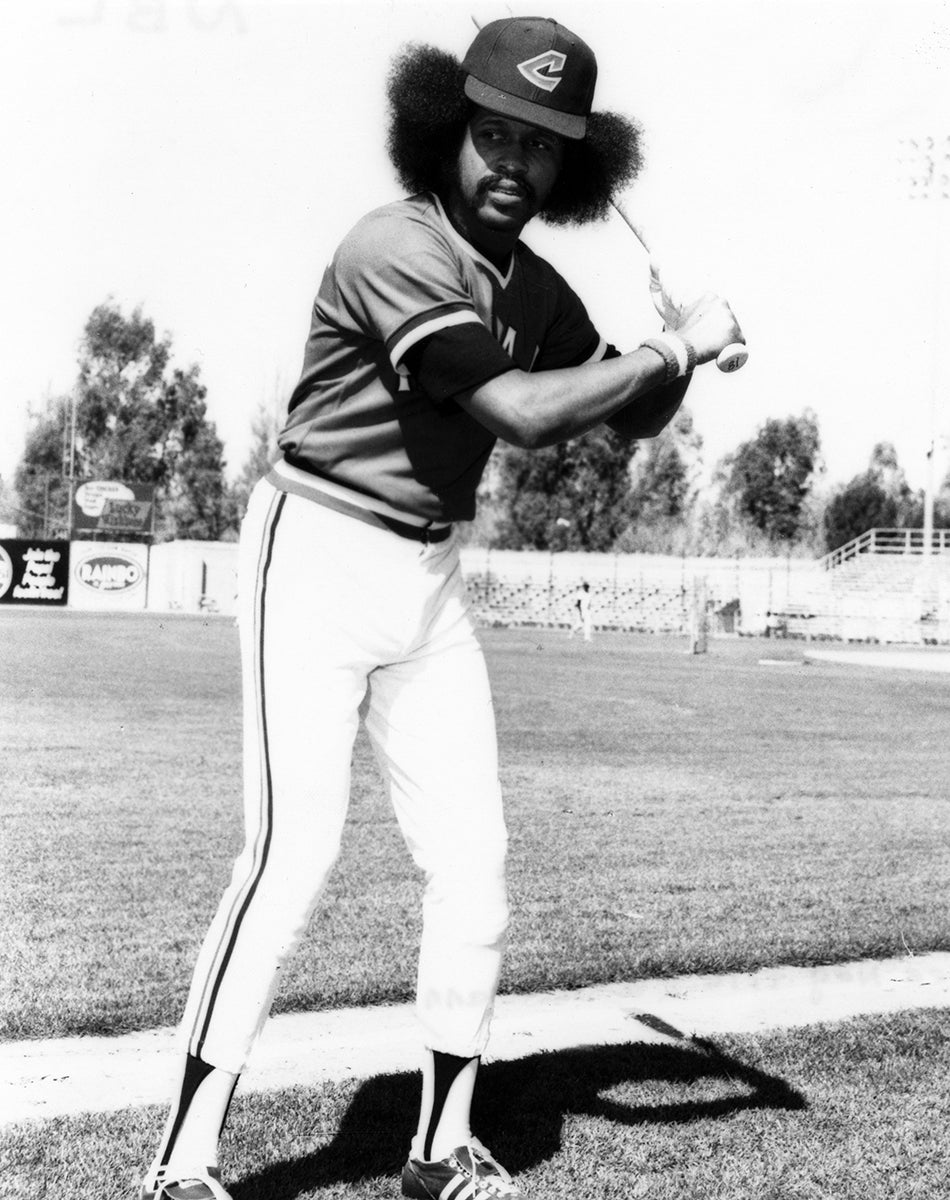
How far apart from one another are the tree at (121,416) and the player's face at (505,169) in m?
54.8

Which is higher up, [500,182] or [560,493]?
[560,493]

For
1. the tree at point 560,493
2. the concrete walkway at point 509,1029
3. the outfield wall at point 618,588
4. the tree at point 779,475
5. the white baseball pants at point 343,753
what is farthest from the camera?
the tree at point 779,475

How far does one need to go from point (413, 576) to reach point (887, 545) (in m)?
60.1

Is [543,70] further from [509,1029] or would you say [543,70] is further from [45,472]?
[45,472]

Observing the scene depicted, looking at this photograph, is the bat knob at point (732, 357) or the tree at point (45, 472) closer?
the bat knob at point (732, 357)

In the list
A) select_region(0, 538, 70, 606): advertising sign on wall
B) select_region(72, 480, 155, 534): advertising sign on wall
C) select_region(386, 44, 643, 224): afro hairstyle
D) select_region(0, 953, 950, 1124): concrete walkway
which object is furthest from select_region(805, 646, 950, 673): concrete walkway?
select_region(72, 480, 155, 534): advertising sign on wall

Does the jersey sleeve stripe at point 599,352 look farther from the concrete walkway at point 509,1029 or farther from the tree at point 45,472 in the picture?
the tree at point 45,472

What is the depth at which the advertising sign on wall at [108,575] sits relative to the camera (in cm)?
4581

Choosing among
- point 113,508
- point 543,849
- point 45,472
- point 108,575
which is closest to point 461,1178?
point 543,849

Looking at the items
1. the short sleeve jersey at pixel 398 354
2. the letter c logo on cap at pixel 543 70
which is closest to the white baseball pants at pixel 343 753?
the short sleeve jersey at pixel 398 354

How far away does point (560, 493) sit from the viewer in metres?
66.8

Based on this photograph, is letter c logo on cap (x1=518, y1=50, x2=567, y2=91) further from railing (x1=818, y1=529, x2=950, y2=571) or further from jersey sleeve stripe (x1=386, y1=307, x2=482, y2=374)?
railing (x1=818, y1=529, x2=950, y2=571)

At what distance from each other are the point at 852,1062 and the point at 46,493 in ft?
182

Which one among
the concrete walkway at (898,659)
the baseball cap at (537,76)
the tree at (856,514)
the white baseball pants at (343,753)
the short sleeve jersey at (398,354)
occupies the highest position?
the tree at (856,514)
